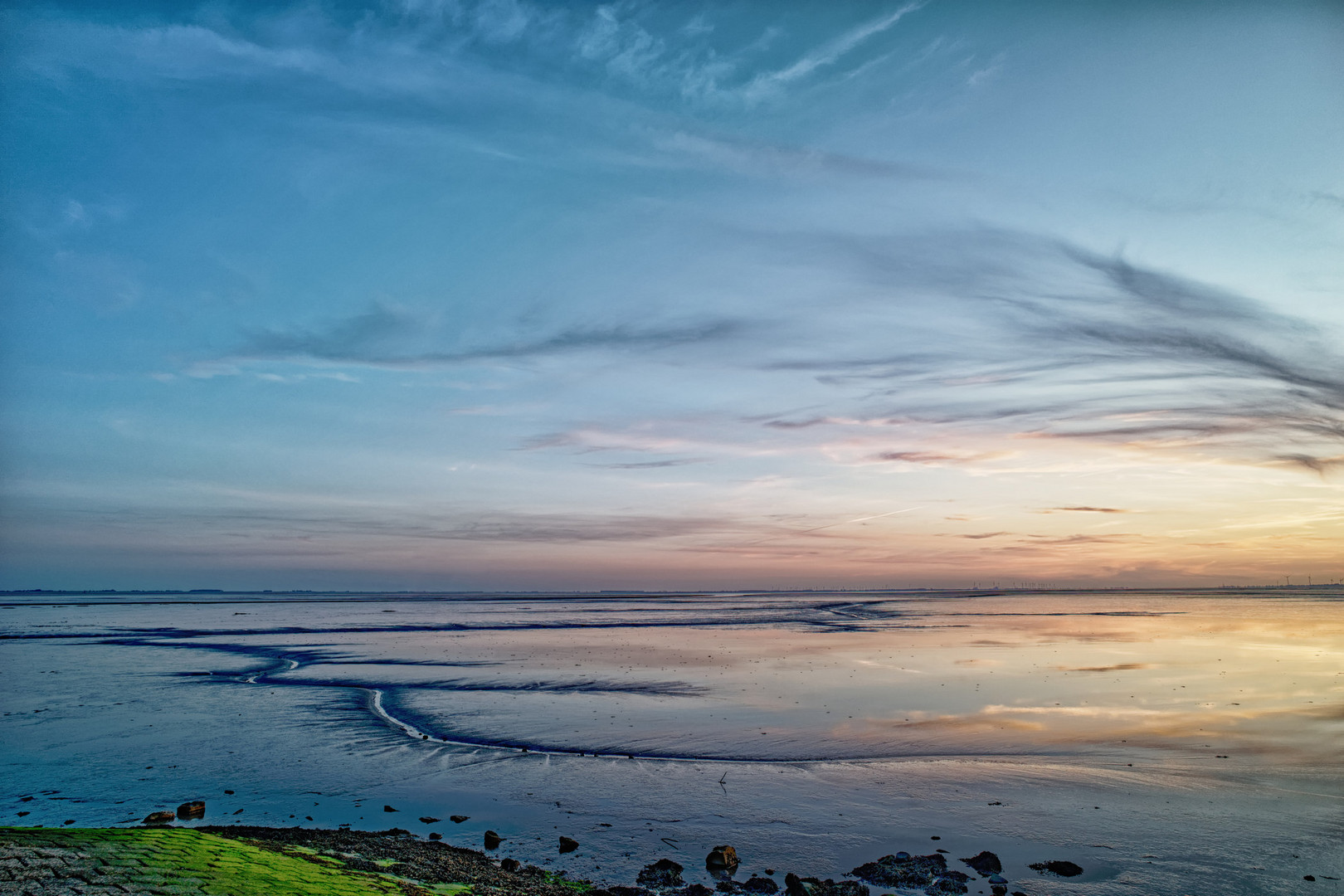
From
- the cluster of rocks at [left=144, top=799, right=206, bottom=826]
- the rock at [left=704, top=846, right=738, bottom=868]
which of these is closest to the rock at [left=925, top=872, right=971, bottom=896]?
the rock at [left=704, top=846, right=738, bottom=868]

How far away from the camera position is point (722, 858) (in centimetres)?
1216

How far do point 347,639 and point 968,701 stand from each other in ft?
164

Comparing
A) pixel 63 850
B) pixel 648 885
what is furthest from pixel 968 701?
pixel 63 850

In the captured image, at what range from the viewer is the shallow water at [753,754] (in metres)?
13.2

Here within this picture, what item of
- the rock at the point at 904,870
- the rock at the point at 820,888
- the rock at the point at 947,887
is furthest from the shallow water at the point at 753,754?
the rock at the point at 947,887

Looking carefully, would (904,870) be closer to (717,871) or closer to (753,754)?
(717,871)

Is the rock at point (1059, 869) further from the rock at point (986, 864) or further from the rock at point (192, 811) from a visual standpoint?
the rock at point (192, 811)

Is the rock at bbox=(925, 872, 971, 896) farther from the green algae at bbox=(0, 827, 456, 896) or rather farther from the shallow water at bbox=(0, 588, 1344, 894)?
the green algae at bbox=(0, 827, 456, 896)

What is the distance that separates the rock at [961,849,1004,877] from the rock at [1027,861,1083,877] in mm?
574

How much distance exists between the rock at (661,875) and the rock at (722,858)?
615mm

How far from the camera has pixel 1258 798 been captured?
15.4 metres

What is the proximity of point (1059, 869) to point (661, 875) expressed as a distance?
6.46 m

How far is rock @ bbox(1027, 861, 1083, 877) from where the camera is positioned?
38.4 ft

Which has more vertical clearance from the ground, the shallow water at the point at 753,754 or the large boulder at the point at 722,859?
the large boulder at the point at 722,859
